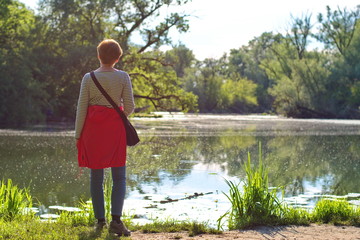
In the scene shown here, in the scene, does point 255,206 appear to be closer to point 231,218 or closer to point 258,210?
point 258,210

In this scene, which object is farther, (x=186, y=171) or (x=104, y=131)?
(x=186, y=171)

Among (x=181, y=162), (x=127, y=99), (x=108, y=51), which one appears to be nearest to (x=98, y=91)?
(x=127, y=99)

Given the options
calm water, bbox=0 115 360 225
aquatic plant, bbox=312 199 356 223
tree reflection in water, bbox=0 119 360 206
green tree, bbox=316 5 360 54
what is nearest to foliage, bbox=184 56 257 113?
green tree, bbox=316 5 360 54

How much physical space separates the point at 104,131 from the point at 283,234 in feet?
6.38

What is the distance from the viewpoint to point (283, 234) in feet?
17.4

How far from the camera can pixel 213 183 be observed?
10.1 m

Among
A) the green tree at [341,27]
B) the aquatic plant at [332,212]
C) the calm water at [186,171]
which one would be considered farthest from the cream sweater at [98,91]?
the green tree at [341,27]

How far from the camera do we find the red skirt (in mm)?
5016

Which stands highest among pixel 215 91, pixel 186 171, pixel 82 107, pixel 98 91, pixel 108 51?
pixel 215 91

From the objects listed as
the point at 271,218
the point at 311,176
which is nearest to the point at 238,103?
the point at 311,176

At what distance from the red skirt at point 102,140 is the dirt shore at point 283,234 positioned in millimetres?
751

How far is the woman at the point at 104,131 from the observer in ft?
16.5

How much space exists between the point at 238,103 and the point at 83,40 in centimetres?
4189

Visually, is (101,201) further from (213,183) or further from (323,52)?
(323,52)
